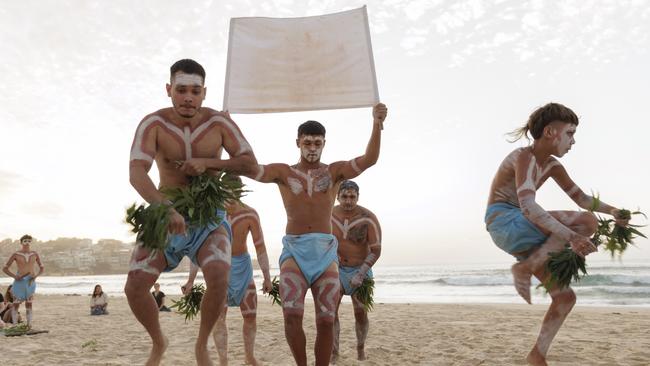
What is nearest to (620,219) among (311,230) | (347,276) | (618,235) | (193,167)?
(618,235)

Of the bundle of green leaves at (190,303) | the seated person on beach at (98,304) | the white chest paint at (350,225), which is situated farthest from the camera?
the seated person on beach at (98,304)

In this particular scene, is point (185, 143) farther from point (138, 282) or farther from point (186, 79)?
point (138, 282)

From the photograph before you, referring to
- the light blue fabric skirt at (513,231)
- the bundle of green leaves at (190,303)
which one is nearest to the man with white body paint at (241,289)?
the bundle of green leaves at (190,303)

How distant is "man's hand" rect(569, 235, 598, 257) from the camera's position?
14.0 ft

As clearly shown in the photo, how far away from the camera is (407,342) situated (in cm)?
945

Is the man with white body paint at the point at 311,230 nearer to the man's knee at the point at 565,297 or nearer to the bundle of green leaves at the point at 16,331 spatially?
the man's knee at the point at 565,297

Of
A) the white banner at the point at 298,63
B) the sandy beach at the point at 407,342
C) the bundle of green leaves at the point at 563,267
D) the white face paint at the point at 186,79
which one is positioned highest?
the white banner at the point at 298,63

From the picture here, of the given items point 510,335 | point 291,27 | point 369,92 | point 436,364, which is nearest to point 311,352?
point 436,364

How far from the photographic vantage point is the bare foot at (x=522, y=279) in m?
4.66

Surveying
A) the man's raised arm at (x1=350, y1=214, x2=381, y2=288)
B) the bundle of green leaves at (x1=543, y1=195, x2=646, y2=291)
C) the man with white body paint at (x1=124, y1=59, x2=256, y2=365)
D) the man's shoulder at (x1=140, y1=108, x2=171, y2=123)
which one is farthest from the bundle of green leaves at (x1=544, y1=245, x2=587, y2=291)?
the man's shoulder at (x1=140, y1=108, x2=171, y2=123)

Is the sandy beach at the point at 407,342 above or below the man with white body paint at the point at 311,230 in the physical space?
below

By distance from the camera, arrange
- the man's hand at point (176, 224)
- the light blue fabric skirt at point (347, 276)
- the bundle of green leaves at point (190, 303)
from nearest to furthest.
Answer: the man's hand at point (176, 224) → the bundle of green leaves at point (190, 303) → the light blue fabric skirt at point (347, 276)

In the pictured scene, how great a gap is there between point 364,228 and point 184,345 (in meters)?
4.99

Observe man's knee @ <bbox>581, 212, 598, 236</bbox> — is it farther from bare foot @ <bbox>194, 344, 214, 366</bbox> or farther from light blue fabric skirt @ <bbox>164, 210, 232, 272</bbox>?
bare foot @ <bbox>194, 344, 214, 366</bbox>
